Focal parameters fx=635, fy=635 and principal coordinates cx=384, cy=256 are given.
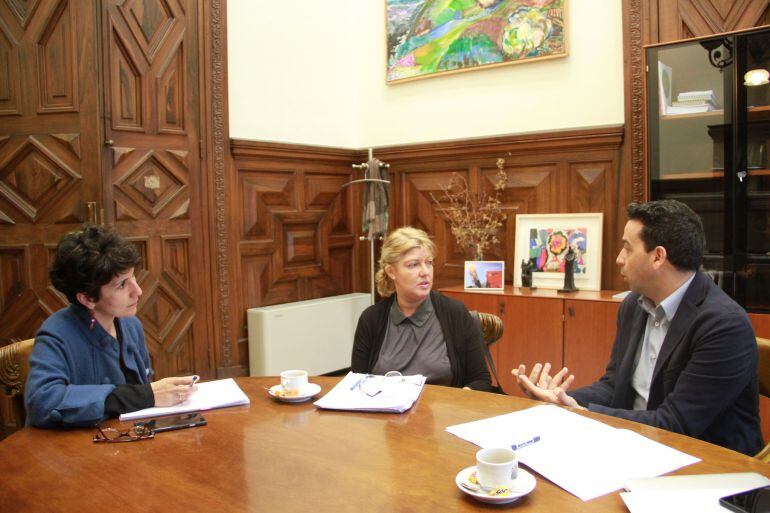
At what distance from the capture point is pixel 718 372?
1745 millimetres

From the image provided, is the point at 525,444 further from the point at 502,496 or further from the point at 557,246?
the point at 557,246

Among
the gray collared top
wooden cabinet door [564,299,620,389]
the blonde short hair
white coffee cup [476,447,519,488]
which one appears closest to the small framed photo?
wooden cabinet door [564,299,620,389]

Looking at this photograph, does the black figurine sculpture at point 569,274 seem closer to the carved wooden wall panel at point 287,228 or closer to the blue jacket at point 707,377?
the carved wooden wall panel at point 287,228

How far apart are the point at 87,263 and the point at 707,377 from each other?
1.86 metres

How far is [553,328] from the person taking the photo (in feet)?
13.4

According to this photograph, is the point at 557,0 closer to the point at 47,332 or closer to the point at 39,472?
the point at 47,332

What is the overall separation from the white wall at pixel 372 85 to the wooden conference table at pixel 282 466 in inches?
130

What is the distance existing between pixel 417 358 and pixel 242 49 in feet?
Answer: 10.6

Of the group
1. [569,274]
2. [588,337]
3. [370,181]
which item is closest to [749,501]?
[588,337]

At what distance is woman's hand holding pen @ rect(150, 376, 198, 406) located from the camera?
1.86 metres


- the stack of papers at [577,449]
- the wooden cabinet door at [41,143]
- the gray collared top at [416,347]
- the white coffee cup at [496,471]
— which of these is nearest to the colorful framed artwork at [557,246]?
the gray collared top at [416,347]

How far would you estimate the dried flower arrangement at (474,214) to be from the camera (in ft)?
15.9

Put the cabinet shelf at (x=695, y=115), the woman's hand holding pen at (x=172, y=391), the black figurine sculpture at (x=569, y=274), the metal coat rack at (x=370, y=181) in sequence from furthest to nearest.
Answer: the metal coat rack at (x=370, y=181), the black figurine sculpture at (x=569, y=274), the cabinet shelf at (x=695, y=115), the woman's hand holding pen at (x=172, y=391)

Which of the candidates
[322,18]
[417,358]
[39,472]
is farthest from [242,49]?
[39,472]
